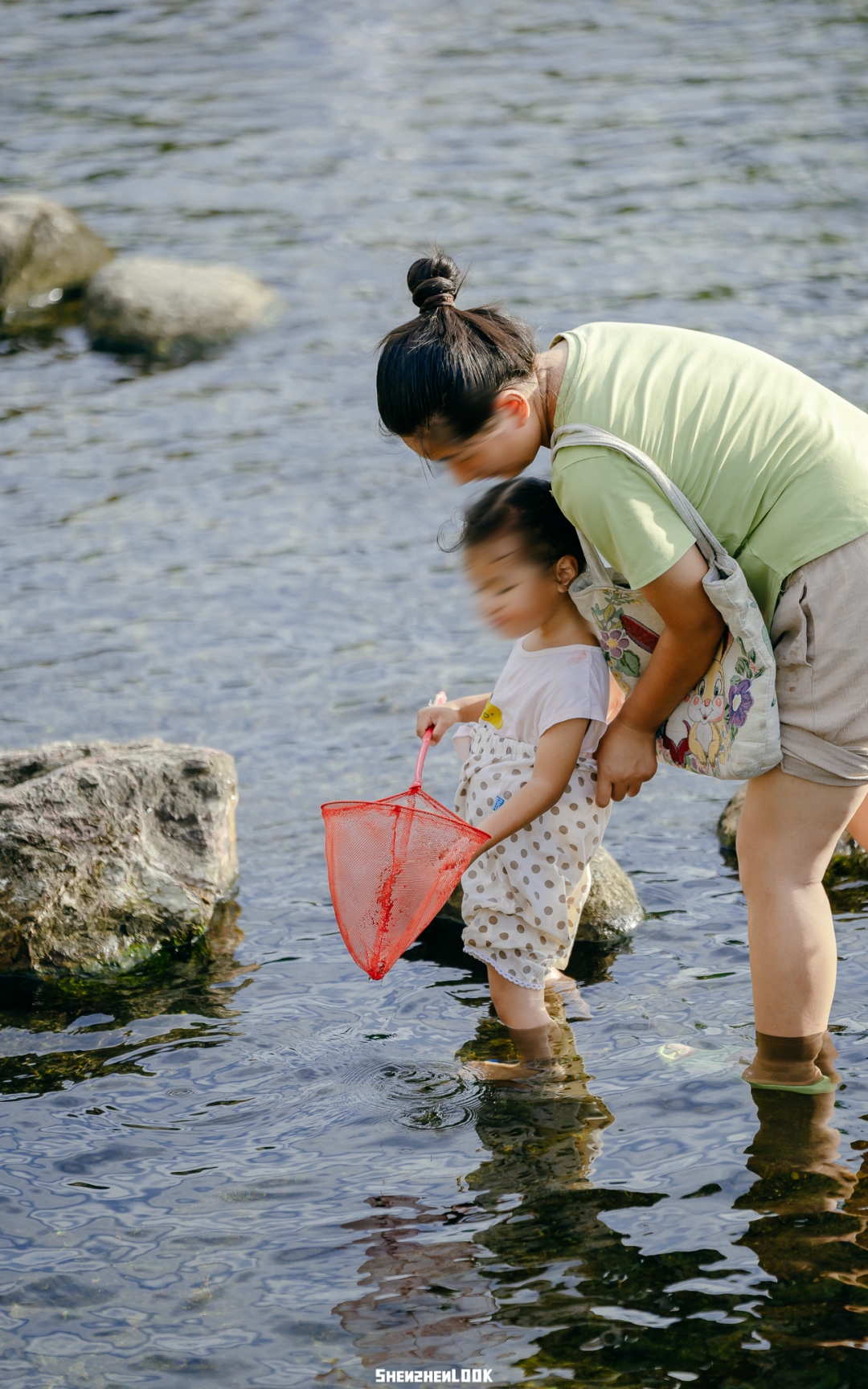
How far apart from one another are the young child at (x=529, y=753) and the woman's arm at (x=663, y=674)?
119 mm

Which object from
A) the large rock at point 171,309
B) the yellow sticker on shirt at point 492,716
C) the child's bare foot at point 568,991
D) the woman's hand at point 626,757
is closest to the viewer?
the woman's hand at point 626,757

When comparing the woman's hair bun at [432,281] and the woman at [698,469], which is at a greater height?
Answer: the woman's hair bun at [432,281]

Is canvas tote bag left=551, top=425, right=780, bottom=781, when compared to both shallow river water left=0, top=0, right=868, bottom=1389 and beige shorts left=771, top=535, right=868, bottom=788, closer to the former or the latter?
beige shorts left=771, top=535, right=868, bottom=788

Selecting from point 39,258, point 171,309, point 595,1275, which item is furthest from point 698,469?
point 39,258

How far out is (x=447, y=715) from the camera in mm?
3354

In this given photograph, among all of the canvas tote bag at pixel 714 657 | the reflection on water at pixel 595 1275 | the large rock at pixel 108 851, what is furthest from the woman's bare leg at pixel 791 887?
the large rock at pixel 108 851

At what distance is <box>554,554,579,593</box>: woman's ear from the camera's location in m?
3.02

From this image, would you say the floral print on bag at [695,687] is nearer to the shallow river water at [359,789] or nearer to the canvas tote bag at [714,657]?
the canvas tote bag at [714,657]

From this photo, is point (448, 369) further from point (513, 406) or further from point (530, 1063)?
point (530, 1063)

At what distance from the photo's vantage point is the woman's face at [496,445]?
101 inches

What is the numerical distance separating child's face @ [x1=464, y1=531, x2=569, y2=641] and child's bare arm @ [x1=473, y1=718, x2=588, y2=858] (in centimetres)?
24

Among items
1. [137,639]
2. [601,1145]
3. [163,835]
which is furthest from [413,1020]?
[137,639]

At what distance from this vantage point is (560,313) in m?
8.91

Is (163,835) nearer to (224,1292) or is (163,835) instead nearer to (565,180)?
(224,1292)
